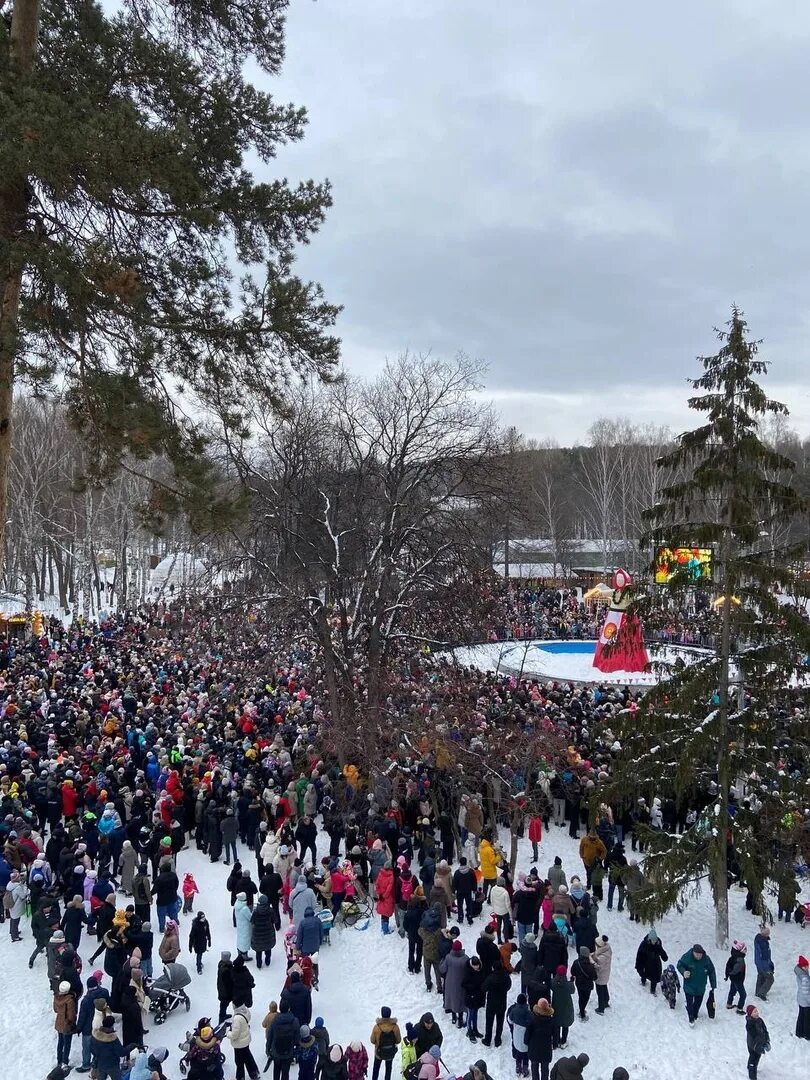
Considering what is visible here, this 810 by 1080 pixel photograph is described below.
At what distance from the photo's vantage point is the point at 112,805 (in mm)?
12570

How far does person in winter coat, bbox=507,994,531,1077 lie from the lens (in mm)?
8188

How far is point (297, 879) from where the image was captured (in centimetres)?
1141

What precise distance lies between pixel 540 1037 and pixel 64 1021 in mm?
5127

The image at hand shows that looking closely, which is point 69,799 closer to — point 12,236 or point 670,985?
point 670,985

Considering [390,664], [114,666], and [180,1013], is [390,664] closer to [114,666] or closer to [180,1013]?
[180,1013]

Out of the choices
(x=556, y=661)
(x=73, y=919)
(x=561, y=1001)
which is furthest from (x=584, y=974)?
(x=556, y=661)

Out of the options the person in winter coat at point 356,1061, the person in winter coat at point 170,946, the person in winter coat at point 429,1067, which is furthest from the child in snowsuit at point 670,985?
the person in winter coat at point 170,946

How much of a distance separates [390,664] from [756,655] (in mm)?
9081

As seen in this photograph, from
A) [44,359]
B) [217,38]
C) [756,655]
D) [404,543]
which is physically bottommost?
[756,655]

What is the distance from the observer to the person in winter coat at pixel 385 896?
36.6 ft

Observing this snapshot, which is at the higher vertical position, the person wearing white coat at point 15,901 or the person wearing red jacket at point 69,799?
the person wearing red jacket at point 69,799

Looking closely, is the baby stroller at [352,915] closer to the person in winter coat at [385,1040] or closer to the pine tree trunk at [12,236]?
the person in winter coat at [385,1040]

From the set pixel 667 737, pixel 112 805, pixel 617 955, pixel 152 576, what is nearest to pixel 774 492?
pixel 667 737

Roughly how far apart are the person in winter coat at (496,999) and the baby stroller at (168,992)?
3.57 m
